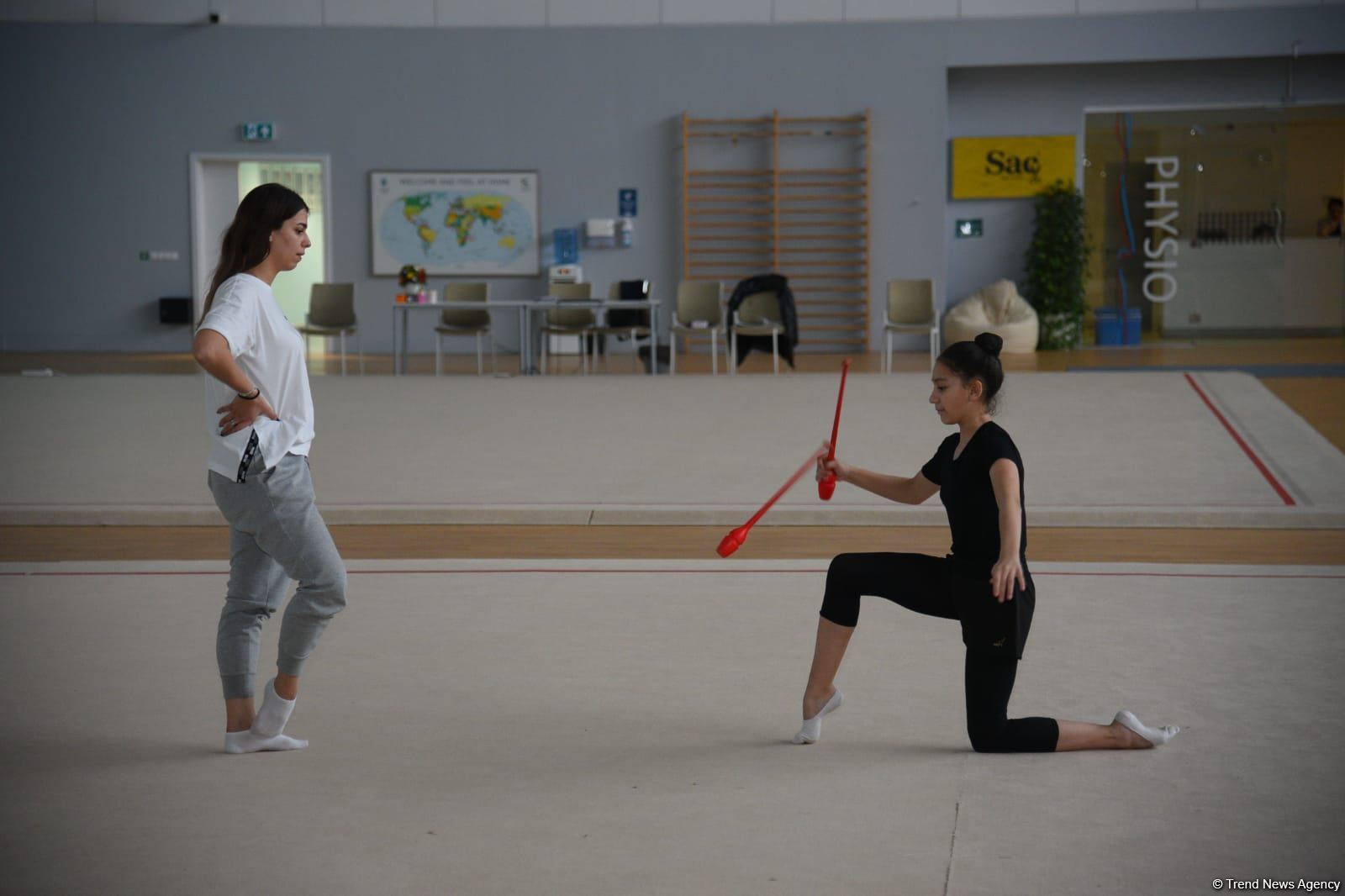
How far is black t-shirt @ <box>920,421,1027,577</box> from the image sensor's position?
287cm

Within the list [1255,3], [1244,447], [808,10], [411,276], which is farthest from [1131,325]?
[1244,447]

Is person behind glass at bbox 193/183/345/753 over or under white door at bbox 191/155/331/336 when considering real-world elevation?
under

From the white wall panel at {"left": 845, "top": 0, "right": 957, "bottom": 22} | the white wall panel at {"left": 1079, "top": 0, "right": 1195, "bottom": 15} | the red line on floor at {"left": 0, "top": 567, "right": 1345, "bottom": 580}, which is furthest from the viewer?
the white wall panel at {"left": 845, "top": 0, "right": 957, "bottom": 22}

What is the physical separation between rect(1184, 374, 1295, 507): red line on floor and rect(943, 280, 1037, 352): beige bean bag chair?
494 centimetres

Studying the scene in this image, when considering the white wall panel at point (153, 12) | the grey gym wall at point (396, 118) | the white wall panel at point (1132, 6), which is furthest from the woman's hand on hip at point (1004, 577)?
the white wall panel at point (153, 12)

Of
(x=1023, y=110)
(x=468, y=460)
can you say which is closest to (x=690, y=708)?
(x=468, y=460)

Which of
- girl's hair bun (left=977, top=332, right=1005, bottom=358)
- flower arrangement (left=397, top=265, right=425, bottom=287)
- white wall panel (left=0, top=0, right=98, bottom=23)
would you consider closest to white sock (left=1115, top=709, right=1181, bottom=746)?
girl's hair bun (left=977, top=332, right=1005, bottom=358)

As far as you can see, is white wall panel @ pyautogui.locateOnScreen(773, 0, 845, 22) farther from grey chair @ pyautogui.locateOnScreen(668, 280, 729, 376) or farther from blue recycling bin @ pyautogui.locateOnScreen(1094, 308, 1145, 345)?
blue recycling bin @ pyautogui.locateOnScreen(1094, 308, 1145, 345)

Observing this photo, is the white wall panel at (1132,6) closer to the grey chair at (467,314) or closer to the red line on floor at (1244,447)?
the red line on floor at (1244,447)

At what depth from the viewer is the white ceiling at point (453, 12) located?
1417cm

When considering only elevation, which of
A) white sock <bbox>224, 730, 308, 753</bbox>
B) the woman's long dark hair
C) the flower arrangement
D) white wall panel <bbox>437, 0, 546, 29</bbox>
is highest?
white wall panel <bbox>437, 0, 546, 29</bbox>

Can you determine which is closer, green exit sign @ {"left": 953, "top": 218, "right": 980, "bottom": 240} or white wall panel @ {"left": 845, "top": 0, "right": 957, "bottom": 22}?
white wall panel @ {"left": 845, "top": 0, "right": 957, "bottom": 22}

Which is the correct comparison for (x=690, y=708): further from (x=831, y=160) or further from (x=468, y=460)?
(x=831, y=160)

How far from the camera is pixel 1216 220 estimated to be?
14586 millimetres
